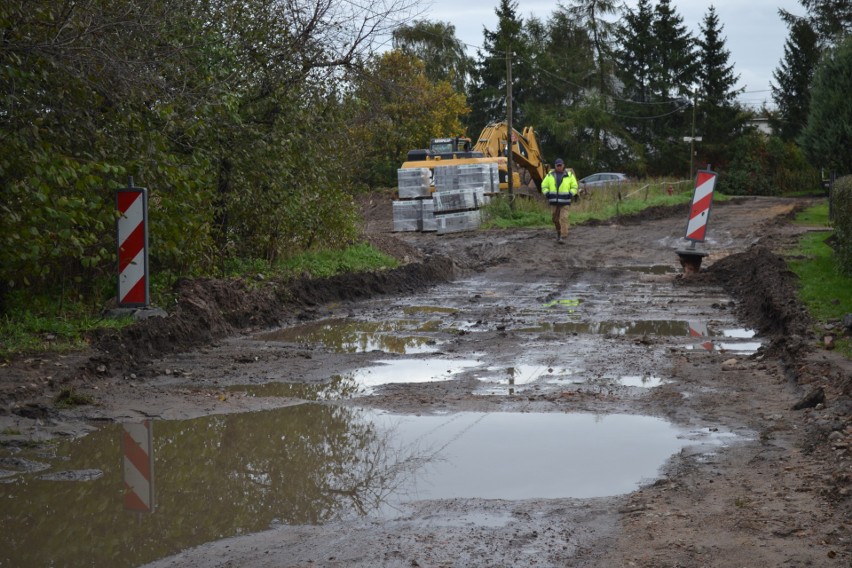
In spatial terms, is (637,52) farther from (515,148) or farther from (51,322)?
(51,322)

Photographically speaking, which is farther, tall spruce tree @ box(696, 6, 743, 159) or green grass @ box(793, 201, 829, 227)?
tall spruce tree @ box(696, 6, 743, 159)

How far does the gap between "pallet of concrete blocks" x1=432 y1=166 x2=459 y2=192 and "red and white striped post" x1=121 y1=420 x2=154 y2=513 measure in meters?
26.0

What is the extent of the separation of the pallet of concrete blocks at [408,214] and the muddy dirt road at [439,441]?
18798 millimetres

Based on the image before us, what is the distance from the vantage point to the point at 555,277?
19.4 m

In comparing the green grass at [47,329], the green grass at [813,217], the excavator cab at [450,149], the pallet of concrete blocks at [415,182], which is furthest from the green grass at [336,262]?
the excavator cab at [450,149]

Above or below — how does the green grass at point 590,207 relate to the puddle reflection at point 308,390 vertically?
above

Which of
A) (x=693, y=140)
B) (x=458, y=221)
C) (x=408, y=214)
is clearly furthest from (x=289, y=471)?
(x=693, y=140)

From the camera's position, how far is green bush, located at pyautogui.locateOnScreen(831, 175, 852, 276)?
13531mm

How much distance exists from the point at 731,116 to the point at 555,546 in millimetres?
67073

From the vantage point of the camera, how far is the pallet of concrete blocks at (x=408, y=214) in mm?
32281

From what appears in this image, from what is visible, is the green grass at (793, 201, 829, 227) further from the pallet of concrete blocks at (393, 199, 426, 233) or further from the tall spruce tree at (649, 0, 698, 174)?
the tall spruce tree at (649, 0, 698, 174)

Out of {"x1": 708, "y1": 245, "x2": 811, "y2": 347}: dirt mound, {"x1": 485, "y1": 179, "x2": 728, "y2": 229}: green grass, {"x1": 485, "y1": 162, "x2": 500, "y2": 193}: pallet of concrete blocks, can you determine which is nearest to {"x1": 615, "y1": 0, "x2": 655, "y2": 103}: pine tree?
{"x1": 485, "y1": 179, "x2": 728, "y2": 229}: green grass

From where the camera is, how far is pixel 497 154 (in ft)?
140

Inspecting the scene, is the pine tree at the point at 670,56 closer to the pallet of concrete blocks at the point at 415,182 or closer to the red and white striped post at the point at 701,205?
the pallet of concrete blocks at the point at 415,182
